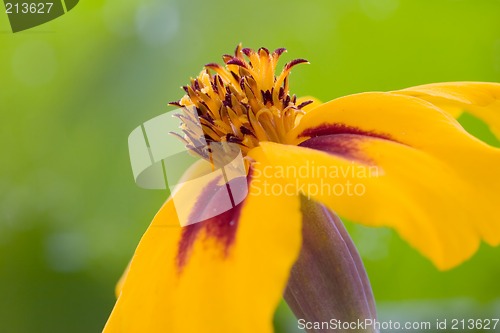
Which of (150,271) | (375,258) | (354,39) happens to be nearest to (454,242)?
(150,271)

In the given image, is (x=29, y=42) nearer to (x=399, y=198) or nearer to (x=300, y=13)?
(x=300, y=13)

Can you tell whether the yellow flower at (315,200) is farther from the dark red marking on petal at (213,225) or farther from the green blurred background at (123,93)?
the green blurred background at (123,93)

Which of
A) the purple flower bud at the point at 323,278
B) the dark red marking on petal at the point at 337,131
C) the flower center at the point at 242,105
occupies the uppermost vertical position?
the flower center at the point at 242,105

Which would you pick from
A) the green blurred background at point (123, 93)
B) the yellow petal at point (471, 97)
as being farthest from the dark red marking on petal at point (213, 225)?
the green blurred background at point (123, 93)

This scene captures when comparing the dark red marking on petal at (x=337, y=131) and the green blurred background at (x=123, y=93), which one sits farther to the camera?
the green blurred background at (x=123, y=93)

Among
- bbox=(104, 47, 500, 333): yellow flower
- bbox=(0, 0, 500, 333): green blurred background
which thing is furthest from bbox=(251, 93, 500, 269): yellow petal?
bbox=(0, 0, 500, 333): green blurred background

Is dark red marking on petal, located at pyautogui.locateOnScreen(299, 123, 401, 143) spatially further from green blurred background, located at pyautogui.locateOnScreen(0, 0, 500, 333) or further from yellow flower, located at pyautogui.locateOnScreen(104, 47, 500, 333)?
green blurred background, located at pyautogui.locateOnScreen(0, 0, 500, 333)
